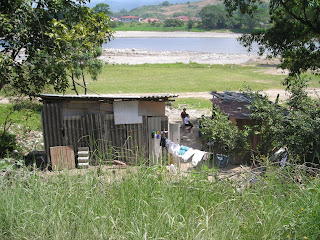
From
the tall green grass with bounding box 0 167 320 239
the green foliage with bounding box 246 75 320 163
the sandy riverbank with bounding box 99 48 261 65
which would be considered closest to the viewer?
the tall green grass with bounding box 0 167 320 239

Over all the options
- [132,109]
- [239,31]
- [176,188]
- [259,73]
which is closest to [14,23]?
[132,109]

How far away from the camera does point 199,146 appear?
13.0 meters

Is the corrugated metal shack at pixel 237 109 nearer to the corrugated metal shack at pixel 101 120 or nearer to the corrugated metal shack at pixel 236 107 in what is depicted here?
the corrugated metal shack at pixel 236 107

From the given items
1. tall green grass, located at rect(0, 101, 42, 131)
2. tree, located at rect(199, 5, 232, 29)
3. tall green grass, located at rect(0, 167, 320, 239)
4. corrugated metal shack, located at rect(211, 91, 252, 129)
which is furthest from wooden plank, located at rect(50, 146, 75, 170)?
tree, located at rect(199, 5, 232, 29)

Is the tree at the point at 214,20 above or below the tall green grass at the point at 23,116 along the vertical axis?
above

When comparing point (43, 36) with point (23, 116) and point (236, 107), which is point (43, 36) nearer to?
point (23, 116)

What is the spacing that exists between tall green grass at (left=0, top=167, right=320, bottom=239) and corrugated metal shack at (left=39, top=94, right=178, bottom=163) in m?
5.40

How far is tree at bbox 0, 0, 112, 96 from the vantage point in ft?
29.3

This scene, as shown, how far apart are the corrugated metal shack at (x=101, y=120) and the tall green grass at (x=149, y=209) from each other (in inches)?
212

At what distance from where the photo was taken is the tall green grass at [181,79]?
2488 centimetres

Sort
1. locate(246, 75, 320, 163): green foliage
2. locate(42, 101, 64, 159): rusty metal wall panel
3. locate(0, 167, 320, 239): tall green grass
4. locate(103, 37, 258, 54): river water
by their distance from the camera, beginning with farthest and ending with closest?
1. locate(103, 37, 258, 54): river water
2. locate(42, 101, 64, 159): rusty metal wall panel
3. locate(246, 75, 320, 163): green foliage
4. locate(0, 167, 320, 239): tall green grass

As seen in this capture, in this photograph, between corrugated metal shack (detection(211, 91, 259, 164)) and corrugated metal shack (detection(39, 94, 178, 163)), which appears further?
corrugated metal shack (detection(211, 91, 259, 164))

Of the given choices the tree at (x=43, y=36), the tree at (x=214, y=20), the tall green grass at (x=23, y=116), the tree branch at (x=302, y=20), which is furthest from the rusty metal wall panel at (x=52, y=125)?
the tree at (x=214, y=20)

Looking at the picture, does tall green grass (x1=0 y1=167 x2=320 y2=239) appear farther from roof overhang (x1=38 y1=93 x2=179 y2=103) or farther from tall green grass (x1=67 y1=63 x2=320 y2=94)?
tall green grass (x1=67 y1=63 x2=320 y2=94)
